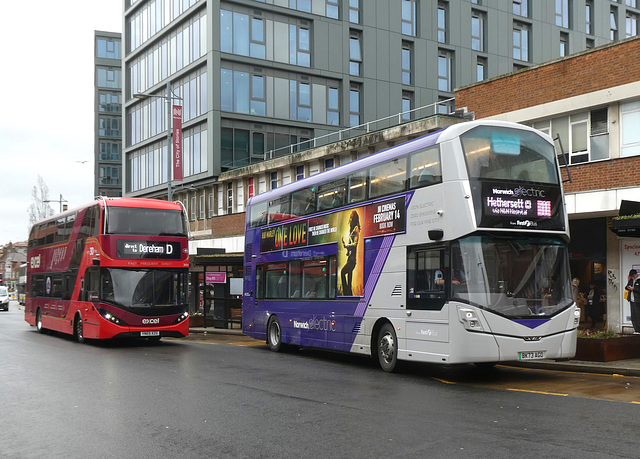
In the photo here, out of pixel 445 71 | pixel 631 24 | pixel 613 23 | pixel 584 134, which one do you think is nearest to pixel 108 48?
pixel 445 71

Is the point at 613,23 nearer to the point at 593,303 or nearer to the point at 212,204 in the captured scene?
the point at 212,204

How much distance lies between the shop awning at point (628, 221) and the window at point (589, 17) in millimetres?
37734

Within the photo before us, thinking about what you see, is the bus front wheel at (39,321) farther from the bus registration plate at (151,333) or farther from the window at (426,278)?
the window at (426,278)

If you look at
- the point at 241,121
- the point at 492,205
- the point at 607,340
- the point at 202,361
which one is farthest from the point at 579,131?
the point at 241,121

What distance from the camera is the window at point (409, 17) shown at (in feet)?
149

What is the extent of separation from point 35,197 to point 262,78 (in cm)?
5902

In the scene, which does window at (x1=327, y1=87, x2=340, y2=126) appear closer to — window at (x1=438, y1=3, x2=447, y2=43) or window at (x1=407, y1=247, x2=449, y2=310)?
window at (x1=438, y1=3, x2=447, y2=43)

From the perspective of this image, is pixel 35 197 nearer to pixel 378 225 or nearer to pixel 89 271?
pixel 89 271

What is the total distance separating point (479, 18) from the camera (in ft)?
155

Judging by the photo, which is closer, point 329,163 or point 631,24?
point 329,163

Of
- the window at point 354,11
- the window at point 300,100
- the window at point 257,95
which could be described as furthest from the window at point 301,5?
the window at point 257,95

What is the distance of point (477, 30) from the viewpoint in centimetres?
4731

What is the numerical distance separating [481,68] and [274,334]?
1321 inches

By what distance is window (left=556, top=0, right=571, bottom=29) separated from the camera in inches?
1927
